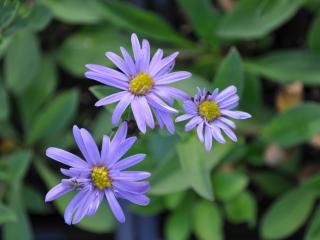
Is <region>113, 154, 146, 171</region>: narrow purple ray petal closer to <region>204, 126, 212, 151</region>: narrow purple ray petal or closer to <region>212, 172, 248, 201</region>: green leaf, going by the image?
<region>204, 126, 212, 151</region>: narrow purple ray petal

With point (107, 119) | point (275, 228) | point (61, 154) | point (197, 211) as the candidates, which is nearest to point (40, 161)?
point (107, 119)

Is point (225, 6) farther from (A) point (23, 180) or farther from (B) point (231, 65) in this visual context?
(A) point (23, 180)

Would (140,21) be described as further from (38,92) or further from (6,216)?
(6,216)

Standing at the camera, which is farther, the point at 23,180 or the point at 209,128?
the point at 23,180

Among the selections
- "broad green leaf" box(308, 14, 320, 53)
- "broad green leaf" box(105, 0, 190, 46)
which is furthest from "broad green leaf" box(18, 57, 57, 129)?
"broad green leaf" box(308, 14, 320, 53)

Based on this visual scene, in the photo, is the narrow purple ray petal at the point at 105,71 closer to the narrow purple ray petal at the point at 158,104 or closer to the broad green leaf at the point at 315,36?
the narrow purple ray petal at the point at 158,104

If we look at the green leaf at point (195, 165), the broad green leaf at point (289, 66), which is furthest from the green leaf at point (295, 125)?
the green leaf at point (195, 165)
